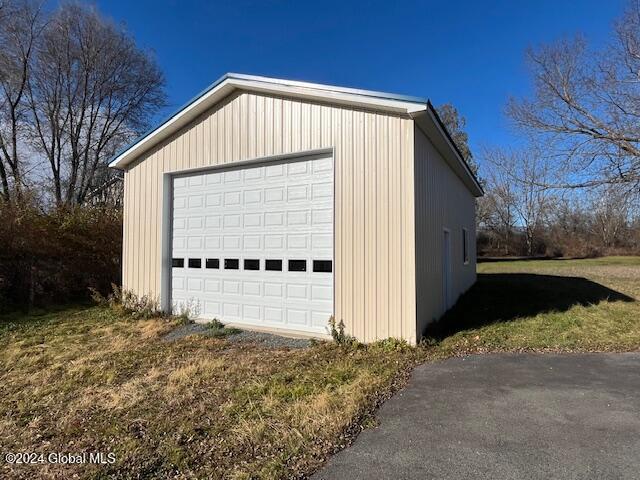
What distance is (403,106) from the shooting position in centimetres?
586

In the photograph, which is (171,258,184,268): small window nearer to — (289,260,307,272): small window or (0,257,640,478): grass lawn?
(0,257,640,478): grass lawn

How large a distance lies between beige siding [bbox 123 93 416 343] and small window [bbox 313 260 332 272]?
0.20m

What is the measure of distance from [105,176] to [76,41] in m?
6.50

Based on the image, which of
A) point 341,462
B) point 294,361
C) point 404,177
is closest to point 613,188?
point 404,177

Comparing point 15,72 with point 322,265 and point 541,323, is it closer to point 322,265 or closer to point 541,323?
point 322,265

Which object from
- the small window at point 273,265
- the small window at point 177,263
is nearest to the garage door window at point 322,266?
the small window at point 273,265

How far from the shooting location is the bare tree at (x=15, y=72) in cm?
1650

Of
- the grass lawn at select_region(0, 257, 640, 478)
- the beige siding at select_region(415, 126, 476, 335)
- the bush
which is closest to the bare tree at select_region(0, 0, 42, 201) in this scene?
the bush

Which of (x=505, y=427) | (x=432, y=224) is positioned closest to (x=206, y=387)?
(x=505, y=427)

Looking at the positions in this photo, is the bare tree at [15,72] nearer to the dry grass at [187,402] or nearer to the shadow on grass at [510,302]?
the dry grass at [187,402]

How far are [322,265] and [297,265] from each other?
1.79 ft

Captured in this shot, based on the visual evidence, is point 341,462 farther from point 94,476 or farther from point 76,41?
point 76,41

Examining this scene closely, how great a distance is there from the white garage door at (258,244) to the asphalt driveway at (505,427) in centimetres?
265

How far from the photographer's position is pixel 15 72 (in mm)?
17078
